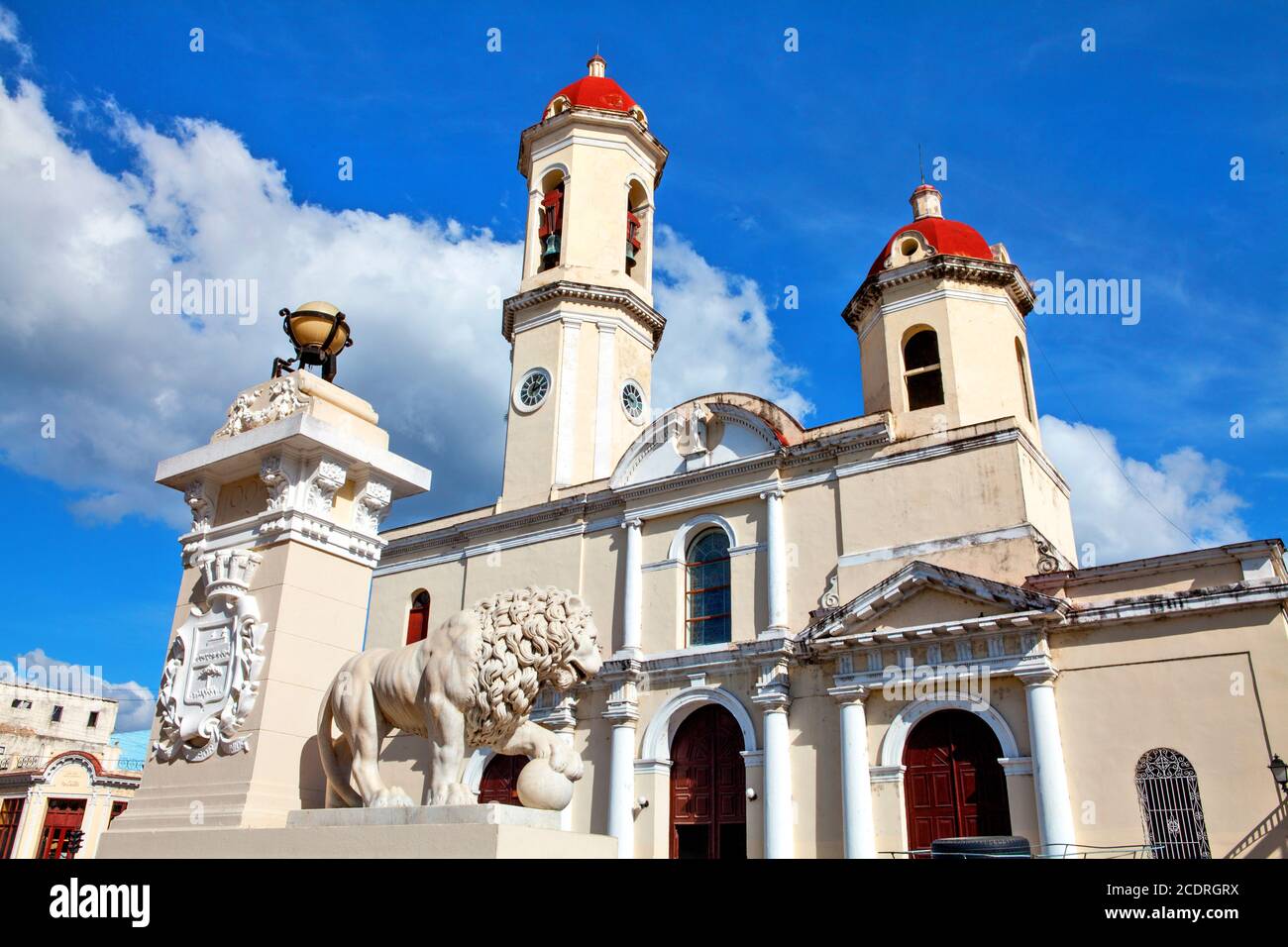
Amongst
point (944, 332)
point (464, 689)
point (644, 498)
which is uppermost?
point (944, 332)

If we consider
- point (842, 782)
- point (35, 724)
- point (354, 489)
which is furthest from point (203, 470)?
point (35, 724)

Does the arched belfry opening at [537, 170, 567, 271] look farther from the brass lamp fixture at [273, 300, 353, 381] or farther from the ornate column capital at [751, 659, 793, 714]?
the brass lamp fixture at [273, 300, 353, 381]

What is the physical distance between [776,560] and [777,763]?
3.99 m

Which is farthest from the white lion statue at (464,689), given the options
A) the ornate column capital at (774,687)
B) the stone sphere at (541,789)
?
the ornate column capital at (774,687)

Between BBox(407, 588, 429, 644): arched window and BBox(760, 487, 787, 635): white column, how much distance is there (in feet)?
→ 30.9

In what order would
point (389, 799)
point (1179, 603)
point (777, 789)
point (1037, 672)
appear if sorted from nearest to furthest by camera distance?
point (389, 799) → point (1179, 603) → point (1037, 672) → point (777, 789)

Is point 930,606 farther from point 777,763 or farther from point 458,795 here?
point 458,795

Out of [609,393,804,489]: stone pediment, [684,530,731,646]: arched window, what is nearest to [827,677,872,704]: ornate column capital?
[684,530,731,646]: arched window

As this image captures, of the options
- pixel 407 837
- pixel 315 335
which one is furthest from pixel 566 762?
pixel 315 335

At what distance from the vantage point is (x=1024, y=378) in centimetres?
2066

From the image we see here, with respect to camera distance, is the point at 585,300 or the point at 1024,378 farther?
the point at 585,300

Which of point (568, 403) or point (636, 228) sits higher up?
point (636, 228)
